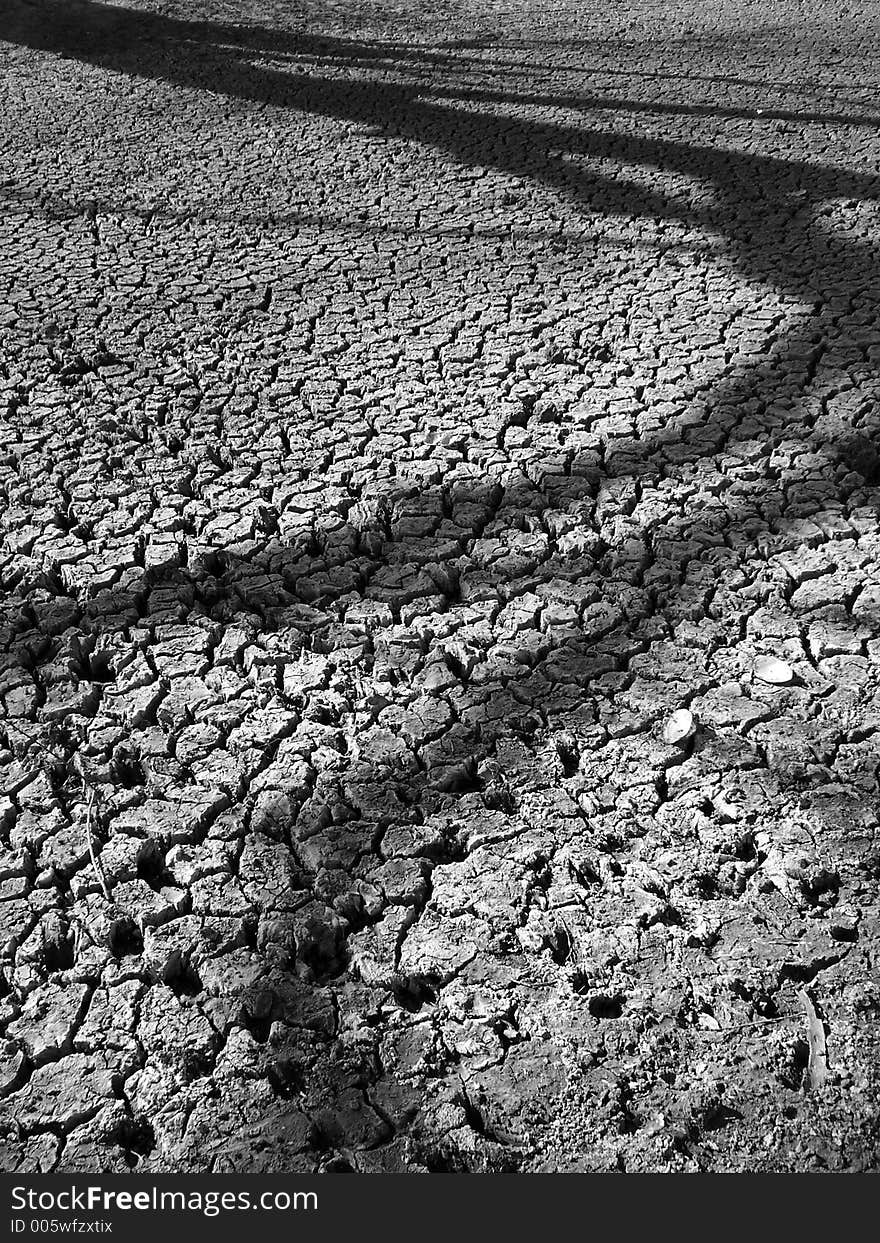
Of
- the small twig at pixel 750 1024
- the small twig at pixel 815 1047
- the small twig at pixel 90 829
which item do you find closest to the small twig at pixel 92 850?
the small twig at pixel 90 829

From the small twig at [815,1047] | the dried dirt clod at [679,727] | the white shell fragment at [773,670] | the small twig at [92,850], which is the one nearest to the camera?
the small twig at [815,1047]

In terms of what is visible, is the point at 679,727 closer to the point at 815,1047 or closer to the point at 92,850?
the point at 815,1047

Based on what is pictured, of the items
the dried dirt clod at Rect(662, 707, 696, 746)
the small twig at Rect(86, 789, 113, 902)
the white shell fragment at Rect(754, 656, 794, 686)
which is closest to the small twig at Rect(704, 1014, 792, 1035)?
the dried dirt clod at Rect(662, 707, 696, 746)

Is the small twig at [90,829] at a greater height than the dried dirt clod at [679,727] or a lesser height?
lesser

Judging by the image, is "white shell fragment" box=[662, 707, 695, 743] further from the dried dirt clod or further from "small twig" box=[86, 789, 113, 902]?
"small twig" box=[86, 789, 113, 902]

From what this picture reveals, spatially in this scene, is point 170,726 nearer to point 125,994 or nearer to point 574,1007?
point 125,994

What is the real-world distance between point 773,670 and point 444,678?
0.59m

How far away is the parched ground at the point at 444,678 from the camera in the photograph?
4.20 ft

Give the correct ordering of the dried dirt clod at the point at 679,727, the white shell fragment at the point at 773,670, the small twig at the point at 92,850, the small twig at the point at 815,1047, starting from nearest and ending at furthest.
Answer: the small twig at the point at 815,1047, the small twig at the point at 92,850, the dried dirt clod at the point at 679,727, the white shell fragment at the point at 773,670

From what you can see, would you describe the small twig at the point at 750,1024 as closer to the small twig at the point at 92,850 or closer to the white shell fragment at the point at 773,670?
the white shell fragment at the point at 773,670

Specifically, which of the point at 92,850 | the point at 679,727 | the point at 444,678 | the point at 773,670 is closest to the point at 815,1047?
the point at 679,727

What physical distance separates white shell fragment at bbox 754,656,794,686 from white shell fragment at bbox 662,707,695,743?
0.56 feet

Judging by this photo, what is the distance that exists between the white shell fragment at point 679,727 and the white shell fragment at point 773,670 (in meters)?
0.17

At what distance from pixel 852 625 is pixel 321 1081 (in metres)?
1.24
